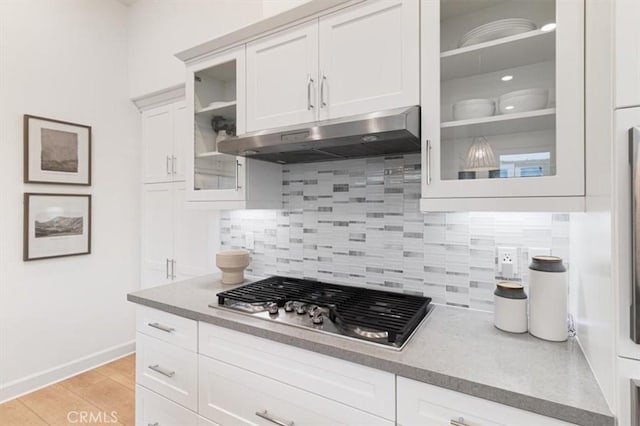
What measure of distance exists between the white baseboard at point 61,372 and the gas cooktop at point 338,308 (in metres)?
1.98

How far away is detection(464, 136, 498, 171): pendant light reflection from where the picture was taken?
117cm

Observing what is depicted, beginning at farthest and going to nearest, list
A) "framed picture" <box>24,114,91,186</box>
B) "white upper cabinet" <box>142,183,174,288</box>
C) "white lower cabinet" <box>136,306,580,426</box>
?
"white upper cabinet" <box>142,183,174,288</box>
"framed picture" <box>24,114,91,186</box>
"white lower cabinet" <box>136,306,580,426</box>

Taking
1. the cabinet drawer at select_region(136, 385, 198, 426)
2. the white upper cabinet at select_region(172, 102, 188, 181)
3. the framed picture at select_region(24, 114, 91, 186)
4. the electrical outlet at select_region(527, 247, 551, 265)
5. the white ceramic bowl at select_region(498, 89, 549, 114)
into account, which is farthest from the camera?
the white upper cabinet at select_region(172, 102, 188, 181)

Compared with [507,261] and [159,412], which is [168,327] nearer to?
[159,412]

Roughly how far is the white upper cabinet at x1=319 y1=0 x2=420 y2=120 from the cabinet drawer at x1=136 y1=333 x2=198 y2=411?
1320mm

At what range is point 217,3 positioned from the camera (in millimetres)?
2316

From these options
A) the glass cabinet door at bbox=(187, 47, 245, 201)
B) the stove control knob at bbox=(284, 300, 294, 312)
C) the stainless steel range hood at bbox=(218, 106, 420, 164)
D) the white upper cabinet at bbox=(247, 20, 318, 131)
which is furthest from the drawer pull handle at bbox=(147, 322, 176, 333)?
the white upper cabinet at bbox=(247, 20, 318, 131)

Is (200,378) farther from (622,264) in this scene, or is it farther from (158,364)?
(622,264)

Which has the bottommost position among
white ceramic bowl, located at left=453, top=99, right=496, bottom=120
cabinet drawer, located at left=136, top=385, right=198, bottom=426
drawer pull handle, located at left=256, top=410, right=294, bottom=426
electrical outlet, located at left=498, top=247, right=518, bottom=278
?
cabinet drawer, located at left=136, top=385, right=198, bottom=426

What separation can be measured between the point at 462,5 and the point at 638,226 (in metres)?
0.99

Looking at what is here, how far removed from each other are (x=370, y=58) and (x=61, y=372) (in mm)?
3170

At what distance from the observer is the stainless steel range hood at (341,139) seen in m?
1.18

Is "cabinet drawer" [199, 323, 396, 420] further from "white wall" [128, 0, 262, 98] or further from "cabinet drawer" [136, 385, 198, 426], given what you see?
"white wall" [128, 0, 262, 98]

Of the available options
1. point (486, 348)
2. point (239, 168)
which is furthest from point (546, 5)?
point (239, 168)
